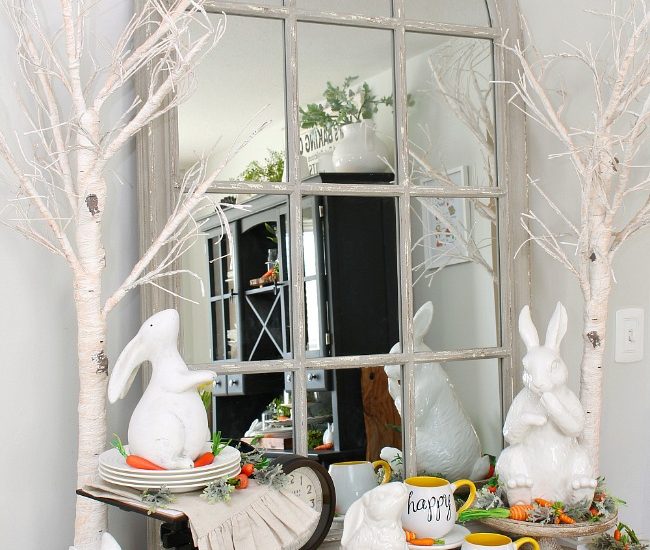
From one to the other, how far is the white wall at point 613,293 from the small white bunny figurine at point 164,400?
3.05 ft

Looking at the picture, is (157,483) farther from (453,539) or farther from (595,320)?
(595,320)

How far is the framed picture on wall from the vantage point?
6.16 feet

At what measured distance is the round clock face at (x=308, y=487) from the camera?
1.55 meters

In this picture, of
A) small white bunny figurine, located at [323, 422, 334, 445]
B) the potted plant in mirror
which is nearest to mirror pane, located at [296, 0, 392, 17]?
the potted plant in mirror

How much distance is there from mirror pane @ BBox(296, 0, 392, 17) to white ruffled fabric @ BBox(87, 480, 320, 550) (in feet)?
3.26

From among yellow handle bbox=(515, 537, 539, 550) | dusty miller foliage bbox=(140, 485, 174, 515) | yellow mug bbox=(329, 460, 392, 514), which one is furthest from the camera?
yellow mug bbox=(329, 460, 392, 514)

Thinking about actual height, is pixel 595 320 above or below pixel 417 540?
above

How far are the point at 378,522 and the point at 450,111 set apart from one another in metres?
0.96

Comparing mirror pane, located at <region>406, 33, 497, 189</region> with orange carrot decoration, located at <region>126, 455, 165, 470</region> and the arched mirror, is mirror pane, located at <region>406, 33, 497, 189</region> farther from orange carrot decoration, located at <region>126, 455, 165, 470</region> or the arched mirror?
orange carrot decoration, located at <region>126, 455, 165, 470</region>

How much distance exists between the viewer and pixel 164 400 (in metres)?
1.37

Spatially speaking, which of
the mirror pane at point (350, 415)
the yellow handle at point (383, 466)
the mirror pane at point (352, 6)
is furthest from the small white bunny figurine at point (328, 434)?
the mirror pane at point (352, 6)

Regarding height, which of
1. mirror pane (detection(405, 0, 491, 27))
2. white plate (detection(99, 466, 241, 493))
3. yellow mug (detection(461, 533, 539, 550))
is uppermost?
mirror pane (detection(405, 0, 491, 27))

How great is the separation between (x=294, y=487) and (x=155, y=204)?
61 cm

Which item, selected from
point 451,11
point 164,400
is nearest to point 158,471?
point 164,400
